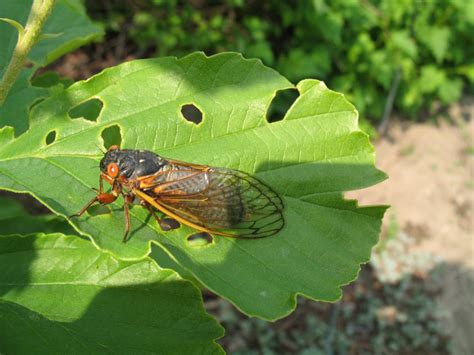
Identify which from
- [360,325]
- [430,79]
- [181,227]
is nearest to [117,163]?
[181,227]

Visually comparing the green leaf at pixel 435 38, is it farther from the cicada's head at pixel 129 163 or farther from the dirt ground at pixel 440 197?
the cicada's head at pixel 129 163

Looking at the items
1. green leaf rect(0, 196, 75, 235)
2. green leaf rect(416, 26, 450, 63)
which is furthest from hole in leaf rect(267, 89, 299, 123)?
green leaf rect(0, 196, 75, 235)

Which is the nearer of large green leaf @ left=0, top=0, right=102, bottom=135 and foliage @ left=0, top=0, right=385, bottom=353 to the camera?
foliage @ left=0, top=0, right=385, bottom=353

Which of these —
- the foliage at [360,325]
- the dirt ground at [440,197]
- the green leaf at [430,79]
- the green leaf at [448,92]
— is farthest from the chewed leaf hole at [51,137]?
the green leaf at [448,92]

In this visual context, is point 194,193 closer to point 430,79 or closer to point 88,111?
point 88,111

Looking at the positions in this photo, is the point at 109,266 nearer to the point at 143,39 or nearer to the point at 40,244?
the point at 40,244

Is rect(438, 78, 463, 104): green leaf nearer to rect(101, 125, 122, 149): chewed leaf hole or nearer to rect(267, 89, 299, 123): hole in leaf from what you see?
rect(267, 89, 299, 123): hole in leaf
